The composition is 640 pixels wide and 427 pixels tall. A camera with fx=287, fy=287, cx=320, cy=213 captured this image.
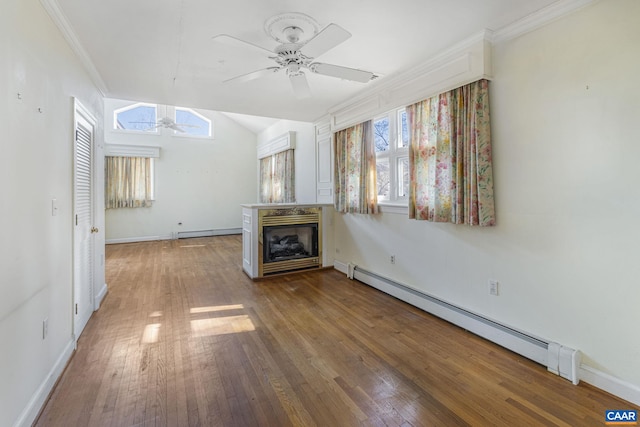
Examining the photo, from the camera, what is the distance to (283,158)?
685 centimetres

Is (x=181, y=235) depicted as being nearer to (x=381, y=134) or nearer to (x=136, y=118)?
(x=136, y=118)

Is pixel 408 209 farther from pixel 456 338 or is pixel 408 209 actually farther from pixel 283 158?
pixel 283 158

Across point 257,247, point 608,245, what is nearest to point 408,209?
point 608,245

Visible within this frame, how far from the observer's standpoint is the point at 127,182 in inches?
294

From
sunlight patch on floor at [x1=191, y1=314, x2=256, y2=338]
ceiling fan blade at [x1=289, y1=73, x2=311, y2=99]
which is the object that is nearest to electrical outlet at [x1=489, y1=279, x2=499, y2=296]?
sunlight patch on floor at [x1=191, y1=314, x2=256, y2=338]

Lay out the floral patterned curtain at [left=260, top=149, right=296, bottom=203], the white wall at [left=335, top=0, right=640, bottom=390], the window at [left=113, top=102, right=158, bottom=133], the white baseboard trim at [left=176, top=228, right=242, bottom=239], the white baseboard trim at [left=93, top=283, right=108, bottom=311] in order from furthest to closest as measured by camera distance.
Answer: the white baseboard trim at [left=176, top=228, right=242, bottom=239], the window at [left=113, top=102, right=158, bottom=133], the floral patterned curtain at [left=260, top=149, right=296, bottom=203], the white baseboard trim at [left=93, top=283, right=108, bottom=311], the white wall at [left=335, top=0, right=640, bottom=390]

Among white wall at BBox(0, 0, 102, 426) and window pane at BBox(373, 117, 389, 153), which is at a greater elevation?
window pane at BBox(373, 117, 389, 153)

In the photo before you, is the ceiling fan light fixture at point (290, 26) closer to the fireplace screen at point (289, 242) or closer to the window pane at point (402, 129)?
the window pane at point (402, 129)

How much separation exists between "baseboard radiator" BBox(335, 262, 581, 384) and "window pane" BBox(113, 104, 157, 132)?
7.41m

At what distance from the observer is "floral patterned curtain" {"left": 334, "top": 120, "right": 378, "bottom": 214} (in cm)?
388

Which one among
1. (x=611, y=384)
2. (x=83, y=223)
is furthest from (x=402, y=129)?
(x=83, y=223)

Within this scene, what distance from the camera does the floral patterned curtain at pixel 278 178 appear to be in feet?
21.3

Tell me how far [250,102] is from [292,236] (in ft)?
6.97

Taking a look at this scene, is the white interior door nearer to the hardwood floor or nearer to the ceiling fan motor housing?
the hardwood floor
